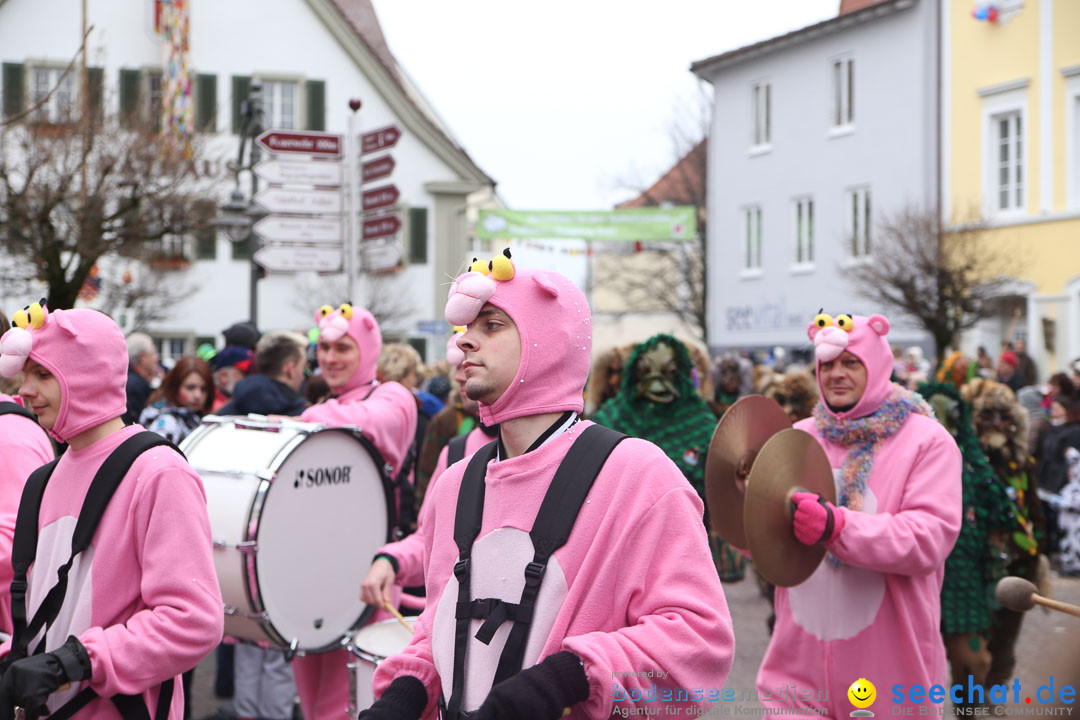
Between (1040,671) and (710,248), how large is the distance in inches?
1216

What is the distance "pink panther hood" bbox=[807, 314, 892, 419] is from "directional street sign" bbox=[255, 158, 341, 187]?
740 cm

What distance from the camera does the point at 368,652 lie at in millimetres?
4160

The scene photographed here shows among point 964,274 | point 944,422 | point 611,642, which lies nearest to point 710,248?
point 964,274

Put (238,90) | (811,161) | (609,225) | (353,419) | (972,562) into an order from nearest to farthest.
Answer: (353,419), (972,562), (238,90), (811,161), (609,225)

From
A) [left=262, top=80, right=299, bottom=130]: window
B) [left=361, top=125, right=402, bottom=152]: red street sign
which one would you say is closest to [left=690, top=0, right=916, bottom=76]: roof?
[left=262, top=80, right=299, bottom=130]: window

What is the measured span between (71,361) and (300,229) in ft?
26.4

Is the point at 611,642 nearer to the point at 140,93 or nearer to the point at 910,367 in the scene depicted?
the point at 910,367

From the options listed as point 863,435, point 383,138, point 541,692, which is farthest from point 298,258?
point 541,692

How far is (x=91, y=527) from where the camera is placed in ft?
9.87

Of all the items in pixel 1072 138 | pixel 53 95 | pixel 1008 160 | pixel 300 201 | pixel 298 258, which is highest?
pixel 1072 138

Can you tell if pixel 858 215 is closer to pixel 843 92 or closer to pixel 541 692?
pixel 843 92

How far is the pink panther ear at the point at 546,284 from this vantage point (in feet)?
8.35

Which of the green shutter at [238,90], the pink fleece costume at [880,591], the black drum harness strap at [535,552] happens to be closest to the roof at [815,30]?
the green shutter at [238,90]

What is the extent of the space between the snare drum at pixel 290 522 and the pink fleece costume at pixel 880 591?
2.00 m
